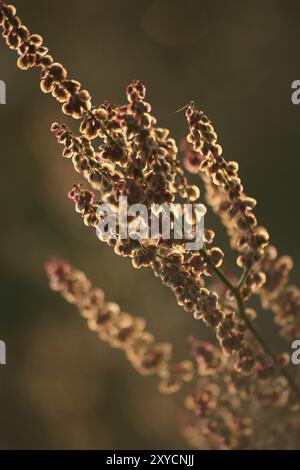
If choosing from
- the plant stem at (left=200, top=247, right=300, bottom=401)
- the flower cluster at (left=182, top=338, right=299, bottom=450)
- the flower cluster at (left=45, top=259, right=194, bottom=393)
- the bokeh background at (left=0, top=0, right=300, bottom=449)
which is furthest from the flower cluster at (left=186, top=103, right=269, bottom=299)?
the bokeh background at (left=0, top=0, right=300, bottom=449)

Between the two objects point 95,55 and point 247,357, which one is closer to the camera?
point 247,357

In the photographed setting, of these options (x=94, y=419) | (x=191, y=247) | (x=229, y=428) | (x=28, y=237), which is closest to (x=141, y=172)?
(x=191, y=247)

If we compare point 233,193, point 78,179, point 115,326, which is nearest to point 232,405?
point 115,326

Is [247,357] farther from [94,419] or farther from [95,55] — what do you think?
[95,55]

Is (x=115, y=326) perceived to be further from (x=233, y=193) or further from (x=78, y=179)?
(x=78, y=179)

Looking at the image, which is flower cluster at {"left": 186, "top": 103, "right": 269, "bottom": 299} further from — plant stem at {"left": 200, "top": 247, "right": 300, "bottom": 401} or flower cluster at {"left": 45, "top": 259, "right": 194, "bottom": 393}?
flower cluster at {"left": 45, "top": 259, "right": 194, "bottom": 393}
